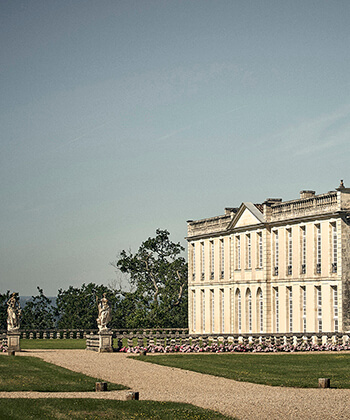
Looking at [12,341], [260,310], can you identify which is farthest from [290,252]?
[12,341]

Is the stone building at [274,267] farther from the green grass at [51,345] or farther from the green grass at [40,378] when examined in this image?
the green grass at [40,378]

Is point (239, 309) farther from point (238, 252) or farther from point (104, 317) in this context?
point (104, 317)

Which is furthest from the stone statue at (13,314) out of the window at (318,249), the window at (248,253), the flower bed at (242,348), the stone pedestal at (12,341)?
the window at (248,253)

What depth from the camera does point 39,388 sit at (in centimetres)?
2750

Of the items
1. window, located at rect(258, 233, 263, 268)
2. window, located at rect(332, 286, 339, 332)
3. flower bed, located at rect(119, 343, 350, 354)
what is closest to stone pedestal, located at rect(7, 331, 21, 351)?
Answer: flower bed, located at rect(119, 343, 350, 354)

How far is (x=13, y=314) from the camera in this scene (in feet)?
153

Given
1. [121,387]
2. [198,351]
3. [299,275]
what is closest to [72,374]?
[121,387]

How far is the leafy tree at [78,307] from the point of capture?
76.4m

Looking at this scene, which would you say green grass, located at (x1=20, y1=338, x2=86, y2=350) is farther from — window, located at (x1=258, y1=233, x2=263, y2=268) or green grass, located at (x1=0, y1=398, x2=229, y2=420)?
green grass, located at (x1=0, y1=398, x2=229, y2=420)

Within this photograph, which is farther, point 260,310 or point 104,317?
point 260,310

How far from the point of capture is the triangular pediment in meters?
59.0

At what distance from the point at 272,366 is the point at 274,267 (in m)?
22.3

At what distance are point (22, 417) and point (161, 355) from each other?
2171cm

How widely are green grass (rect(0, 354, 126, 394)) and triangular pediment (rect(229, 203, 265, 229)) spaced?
2422cm
